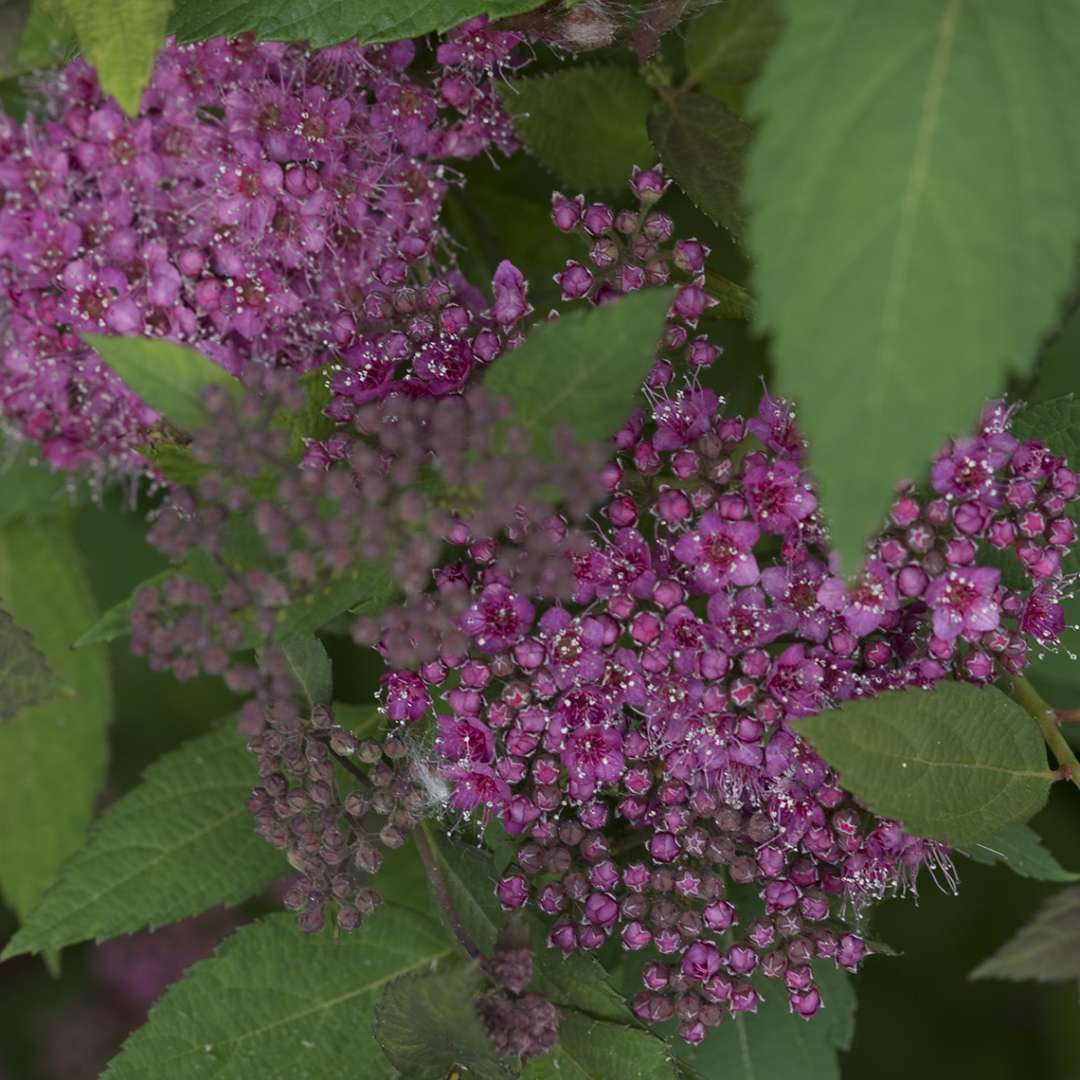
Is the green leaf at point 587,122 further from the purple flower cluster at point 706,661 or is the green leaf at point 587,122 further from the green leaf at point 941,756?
the green leaf at point 941,756

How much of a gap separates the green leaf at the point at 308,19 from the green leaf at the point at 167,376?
2.20ft

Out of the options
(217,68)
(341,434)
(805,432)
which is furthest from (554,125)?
(805,432)

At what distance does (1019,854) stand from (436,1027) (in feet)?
3.84

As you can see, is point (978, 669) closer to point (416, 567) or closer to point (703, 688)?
point (703, 688)

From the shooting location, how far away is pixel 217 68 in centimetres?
275

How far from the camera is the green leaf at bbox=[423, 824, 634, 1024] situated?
7.83 feet

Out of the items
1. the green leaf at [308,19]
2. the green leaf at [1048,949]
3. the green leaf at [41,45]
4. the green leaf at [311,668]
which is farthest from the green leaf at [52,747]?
the green leaf at [1048,949]

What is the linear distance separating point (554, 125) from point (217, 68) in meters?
0.69

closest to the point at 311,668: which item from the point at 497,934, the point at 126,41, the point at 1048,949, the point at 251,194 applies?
the point at 497,934

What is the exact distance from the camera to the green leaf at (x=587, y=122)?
9.45 feet

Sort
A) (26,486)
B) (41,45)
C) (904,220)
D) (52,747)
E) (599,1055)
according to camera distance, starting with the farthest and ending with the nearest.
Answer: (52,747) < (26,486) < (41,45) < (599,1055) < (904,220)

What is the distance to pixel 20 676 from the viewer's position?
2660 mm

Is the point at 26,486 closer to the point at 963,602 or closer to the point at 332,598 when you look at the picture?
the point at 332,598

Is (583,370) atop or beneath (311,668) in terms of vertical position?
atop
